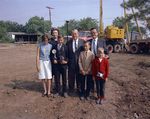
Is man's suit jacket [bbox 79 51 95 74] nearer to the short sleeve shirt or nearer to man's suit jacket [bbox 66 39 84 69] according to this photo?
man's suit jacket [bbox 66 39 84 69]

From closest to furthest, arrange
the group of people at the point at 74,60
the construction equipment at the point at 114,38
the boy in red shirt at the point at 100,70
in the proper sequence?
the boy in red shirt at the point at 100,70 → the group of people at the point at 74,60 → the construction equipment at the point at 114,38

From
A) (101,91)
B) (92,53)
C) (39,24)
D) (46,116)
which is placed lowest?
(46,116)

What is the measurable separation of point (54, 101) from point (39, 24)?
1922 inches

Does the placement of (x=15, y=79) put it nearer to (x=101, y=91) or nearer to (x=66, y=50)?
(x=66, y=50)

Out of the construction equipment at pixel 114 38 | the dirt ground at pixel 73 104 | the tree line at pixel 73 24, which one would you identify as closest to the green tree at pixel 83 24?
the tree line at pixel 73 24

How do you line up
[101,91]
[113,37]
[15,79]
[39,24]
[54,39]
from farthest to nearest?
[39,24]
[113,37]
[15,79]
[54,39]
[101,91]

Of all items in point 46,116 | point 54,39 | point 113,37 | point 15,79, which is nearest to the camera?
point 46,116

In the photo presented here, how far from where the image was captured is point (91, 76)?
11.8ft

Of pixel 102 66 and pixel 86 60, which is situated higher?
pixel 86 60

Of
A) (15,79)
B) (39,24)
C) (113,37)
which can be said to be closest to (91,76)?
(15,79)

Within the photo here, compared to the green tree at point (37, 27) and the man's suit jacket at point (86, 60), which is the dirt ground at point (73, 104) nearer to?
the man's suit jacket at point (86, 60)

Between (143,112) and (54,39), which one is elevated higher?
(54,39)

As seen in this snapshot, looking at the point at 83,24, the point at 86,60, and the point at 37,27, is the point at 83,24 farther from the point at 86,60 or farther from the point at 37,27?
the point at 86,60

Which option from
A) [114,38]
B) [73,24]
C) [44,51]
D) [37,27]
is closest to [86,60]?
[44,51]
